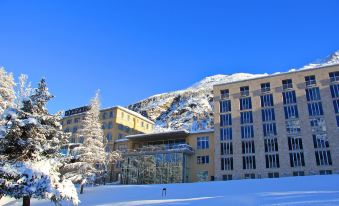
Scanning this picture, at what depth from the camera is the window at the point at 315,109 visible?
169 feet

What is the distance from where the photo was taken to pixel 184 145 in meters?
55.1

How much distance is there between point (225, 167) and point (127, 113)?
95.9 ft

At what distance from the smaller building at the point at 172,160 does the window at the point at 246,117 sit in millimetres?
5832

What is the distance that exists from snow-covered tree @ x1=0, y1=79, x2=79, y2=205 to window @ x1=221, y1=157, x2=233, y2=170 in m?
37.0

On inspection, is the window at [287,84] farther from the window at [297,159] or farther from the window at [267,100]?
the window at [297,159]

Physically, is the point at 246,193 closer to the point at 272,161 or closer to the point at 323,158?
the point at 272,161

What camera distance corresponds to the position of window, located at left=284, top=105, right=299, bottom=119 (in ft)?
174

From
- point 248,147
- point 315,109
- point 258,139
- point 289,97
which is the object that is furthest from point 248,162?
point 315,109

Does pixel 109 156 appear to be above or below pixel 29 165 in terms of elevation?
above

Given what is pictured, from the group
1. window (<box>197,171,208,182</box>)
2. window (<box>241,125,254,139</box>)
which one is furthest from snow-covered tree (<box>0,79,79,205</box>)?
window (<box>241,125,254,139</box>)

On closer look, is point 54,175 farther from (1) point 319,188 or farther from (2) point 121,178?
(2) point 121,178

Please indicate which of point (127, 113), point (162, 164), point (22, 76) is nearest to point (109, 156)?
point (162, 164)

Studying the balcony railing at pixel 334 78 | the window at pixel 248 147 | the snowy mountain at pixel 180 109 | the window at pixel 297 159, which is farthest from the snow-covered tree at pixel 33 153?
the snowy mountain at pixel 180 109

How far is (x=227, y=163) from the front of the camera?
54.7 m
